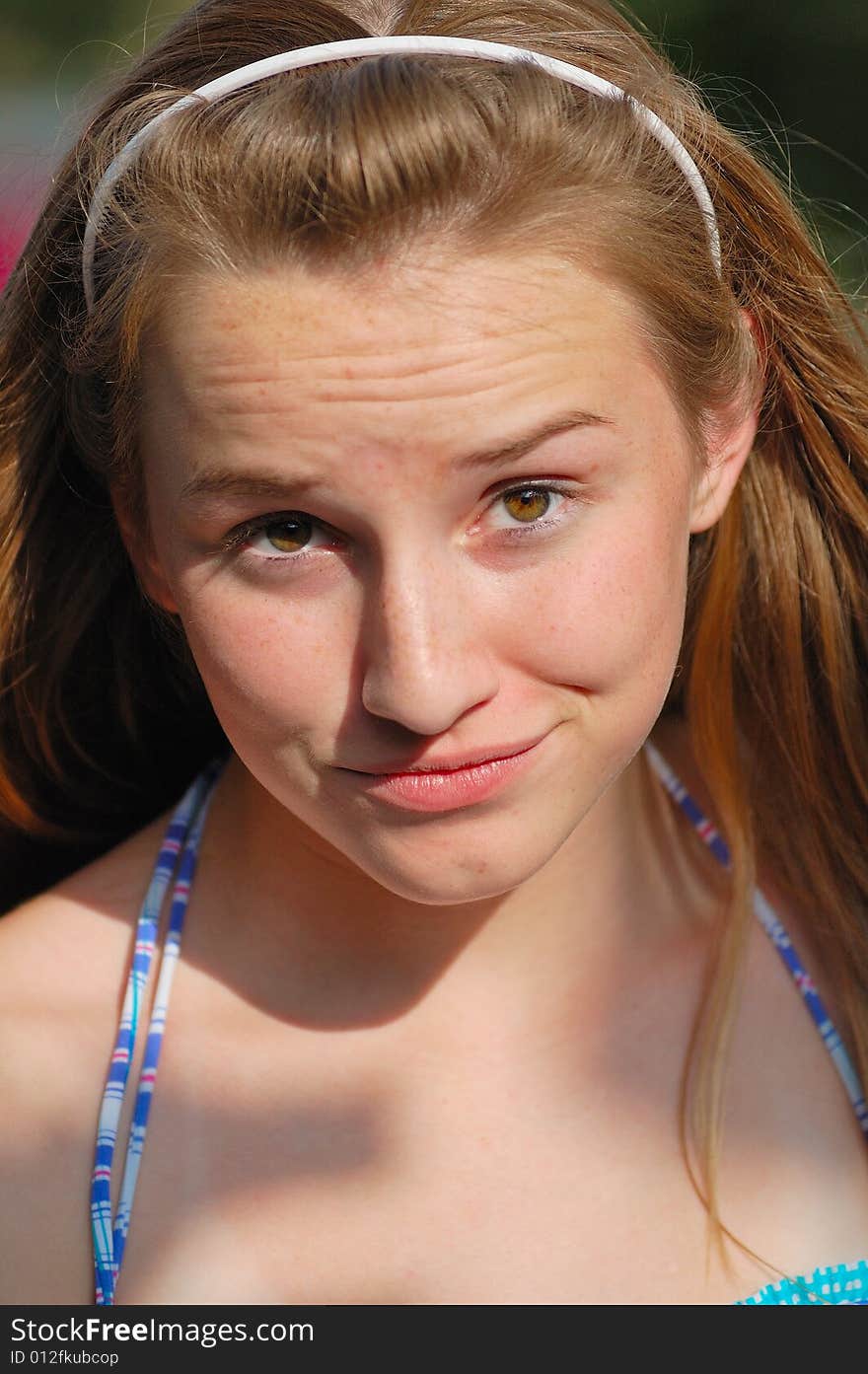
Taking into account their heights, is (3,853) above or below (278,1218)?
above

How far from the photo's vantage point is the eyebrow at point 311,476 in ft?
5.42

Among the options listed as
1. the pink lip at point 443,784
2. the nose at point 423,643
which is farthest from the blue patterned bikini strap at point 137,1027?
the nose at point 423,643

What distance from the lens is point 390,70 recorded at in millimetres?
1688

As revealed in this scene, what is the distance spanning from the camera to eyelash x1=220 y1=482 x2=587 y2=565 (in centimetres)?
172

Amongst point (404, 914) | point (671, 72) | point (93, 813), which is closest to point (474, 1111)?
point (404, 914)

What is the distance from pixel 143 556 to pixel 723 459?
754 millimetres

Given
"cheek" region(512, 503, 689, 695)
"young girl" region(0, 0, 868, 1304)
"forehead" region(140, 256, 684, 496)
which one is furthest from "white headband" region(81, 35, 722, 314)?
"cheek" region(512, 503, 689, 695)

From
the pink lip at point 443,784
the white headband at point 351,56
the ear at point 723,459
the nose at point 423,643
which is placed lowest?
the pink lip at point 443,784

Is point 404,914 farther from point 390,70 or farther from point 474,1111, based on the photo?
point 390,70

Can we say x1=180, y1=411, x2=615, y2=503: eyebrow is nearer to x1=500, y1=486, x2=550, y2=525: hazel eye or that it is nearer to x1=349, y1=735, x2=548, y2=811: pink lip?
x1=500, y1=486, x2=550, y2=525: hazel eye

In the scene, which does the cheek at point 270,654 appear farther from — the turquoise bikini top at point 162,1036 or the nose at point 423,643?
the turquoise bikini top at point 162,1036

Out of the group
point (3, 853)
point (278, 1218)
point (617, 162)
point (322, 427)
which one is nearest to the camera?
point (322, 427)

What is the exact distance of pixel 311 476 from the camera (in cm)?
165
